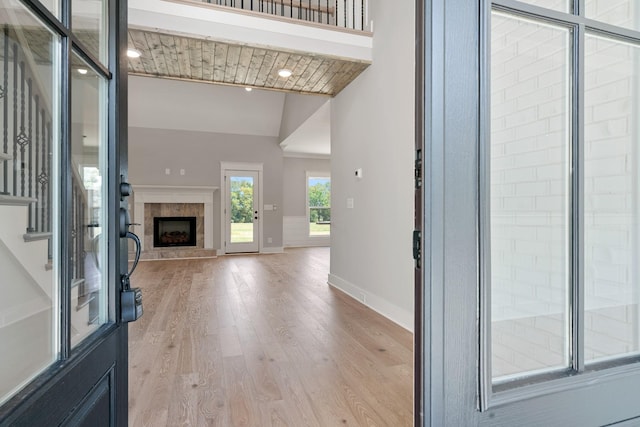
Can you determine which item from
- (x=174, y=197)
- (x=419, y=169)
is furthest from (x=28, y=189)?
(x=174, y=197)

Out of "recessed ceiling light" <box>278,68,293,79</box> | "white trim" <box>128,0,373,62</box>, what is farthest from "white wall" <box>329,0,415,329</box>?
"recessed ceiling light" <box>278,68,293,79</box>

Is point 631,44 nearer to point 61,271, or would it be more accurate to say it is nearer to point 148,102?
point 61,271

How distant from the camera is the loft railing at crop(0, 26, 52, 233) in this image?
660 mm

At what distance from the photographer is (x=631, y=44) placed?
95 centimetres

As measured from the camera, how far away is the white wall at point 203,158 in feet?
23.2

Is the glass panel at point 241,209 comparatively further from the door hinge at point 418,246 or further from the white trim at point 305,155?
the door hinge at point 418,246

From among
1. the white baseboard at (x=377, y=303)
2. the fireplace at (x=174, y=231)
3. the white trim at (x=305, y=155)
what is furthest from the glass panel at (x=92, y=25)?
the white trim at (x=305, y=155)

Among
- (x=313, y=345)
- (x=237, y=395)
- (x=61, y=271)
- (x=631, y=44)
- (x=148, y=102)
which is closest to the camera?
(x=61, y=271)

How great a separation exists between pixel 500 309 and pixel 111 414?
1027 mm

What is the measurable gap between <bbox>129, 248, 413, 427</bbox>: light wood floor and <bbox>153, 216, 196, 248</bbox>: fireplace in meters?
3.46

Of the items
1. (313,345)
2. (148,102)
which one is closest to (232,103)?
(148,102)

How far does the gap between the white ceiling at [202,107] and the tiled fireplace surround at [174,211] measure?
4.60ft

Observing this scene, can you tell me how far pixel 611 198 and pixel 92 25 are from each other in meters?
1.46

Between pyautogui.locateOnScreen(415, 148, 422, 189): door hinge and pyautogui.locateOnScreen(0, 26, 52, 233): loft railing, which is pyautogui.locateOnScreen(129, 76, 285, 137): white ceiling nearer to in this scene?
pyautogui.locateOnScreen(0, 26, 52, 233): loft railing
